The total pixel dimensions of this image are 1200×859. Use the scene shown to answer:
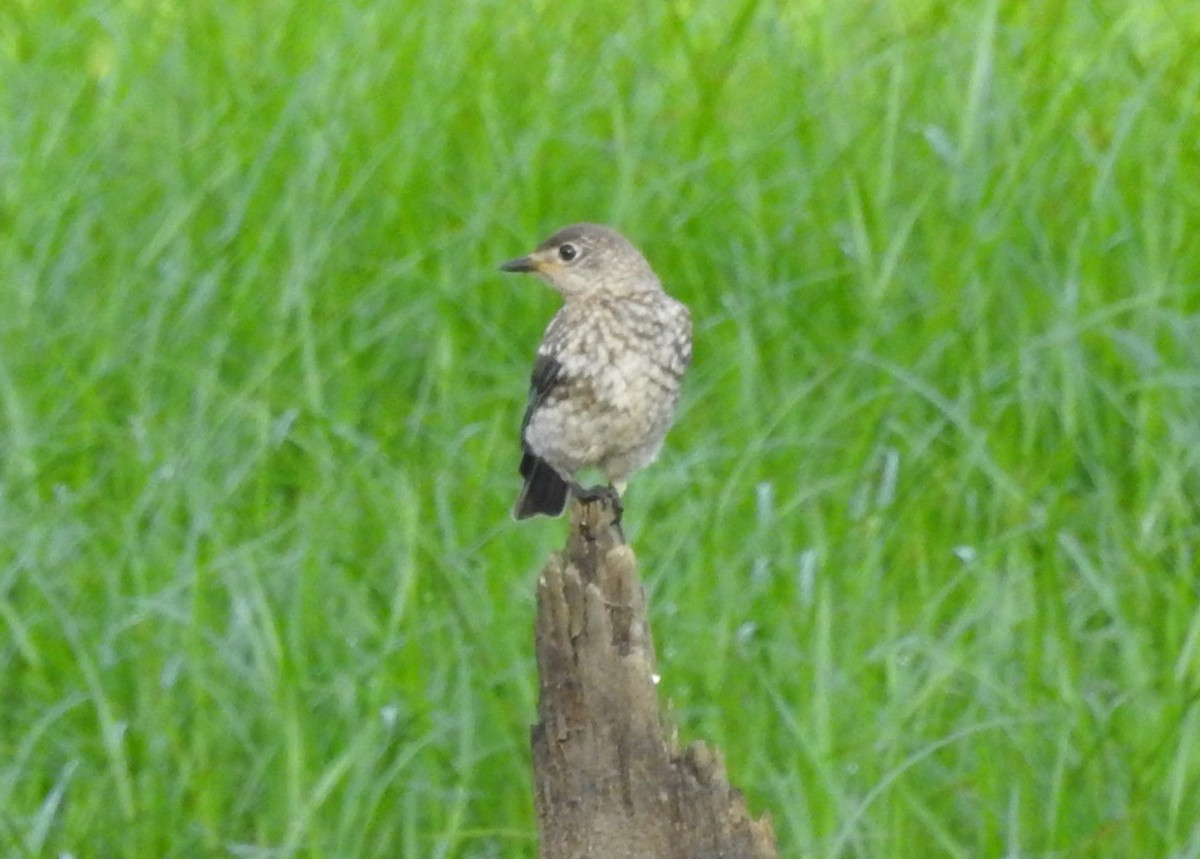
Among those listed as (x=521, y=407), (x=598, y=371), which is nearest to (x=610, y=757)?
(x=598, y=371)

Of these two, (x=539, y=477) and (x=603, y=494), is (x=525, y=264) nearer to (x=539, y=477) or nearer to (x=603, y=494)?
(x=539, y=477)

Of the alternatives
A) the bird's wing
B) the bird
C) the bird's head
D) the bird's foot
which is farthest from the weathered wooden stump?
the bird's head

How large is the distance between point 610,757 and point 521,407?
7.91ft

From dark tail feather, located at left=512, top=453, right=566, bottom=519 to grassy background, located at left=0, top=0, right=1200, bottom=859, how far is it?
0.42ft

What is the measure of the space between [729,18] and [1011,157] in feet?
4.25

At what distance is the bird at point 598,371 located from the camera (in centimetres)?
499

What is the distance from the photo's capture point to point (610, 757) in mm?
3572

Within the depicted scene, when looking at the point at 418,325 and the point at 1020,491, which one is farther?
the point at 418,325

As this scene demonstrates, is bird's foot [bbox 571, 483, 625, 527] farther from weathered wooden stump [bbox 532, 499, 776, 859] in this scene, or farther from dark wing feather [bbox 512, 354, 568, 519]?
weathered wooden stump [bbox 532, 499, 776, 859]

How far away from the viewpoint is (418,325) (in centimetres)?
616

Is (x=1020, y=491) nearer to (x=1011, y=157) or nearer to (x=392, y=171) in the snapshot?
(x=1011, y=157)

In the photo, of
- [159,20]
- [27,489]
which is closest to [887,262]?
[27,489]

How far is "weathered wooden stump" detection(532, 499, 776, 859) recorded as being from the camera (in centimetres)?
353

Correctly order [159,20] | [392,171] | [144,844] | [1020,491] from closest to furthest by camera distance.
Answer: [144,844] → [1020,491] → [392,171] → [159,20]
